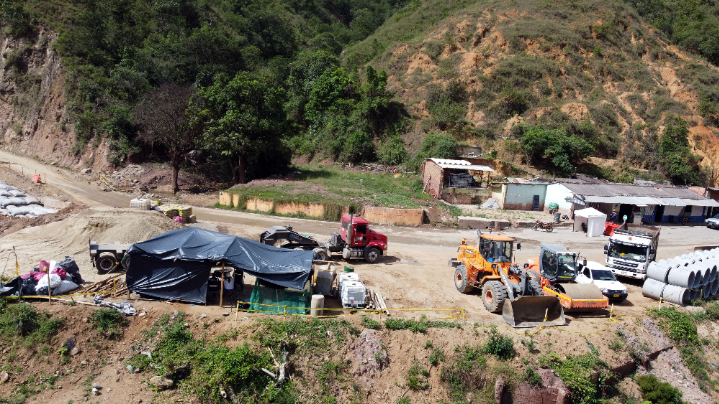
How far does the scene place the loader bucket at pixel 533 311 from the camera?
14.7m

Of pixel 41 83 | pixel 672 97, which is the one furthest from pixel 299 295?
pixel 672 97

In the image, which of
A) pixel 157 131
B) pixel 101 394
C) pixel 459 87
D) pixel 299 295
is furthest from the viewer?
pixel 459 87

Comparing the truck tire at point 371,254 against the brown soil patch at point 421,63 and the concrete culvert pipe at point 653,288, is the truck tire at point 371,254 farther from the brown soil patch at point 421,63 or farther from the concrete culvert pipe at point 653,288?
the brown soil patch at point 421,63

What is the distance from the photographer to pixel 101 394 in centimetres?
1150

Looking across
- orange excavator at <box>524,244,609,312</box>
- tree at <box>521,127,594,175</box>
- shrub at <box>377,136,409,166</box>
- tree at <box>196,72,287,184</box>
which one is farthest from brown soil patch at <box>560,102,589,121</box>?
orange excavator at <box>524,244,609,312</box>

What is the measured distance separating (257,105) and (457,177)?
56.3 feet

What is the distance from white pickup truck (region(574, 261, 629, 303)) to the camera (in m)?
17.6

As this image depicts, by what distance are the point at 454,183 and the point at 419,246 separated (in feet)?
40.3

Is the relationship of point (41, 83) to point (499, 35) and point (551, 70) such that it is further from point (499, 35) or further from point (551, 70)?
point (551, 70)

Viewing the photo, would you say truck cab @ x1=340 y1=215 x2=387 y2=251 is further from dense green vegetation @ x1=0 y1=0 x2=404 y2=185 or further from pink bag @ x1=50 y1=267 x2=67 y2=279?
dense green vegetation @ x1=0 y1=0 x2=404 y2=185

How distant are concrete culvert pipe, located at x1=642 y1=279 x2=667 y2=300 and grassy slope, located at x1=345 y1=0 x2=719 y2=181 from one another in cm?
2666

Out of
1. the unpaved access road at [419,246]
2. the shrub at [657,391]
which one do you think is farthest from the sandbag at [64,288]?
the shrub at [657,391]

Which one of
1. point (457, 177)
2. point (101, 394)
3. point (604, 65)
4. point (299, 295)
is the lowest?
point (101, 394)

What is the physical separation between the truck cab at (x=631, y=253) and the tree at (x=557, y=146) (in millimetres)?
21389
